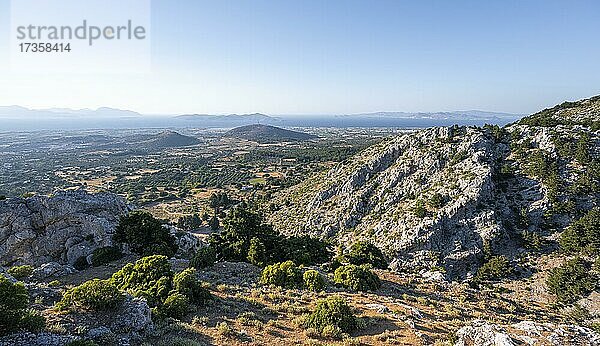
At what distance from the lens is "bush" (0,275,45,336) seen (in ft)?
37.1

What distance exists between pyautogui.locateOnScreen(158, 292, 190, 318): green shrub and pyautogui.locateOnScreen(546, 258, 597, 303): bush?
128 feet

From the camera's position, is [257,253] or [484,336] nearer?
[484,336]

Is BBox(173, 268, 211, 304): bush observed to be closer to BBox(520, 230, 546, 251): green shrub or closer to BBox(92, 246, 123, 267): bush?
BBox(92, 246, 123, 267): bush

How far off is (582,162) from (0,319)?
215 ft

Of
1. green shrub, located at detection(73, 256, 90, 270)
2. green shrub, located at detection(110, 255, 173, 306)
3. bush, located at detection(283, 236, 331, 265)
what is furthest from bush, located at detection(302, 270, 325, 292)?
green shrub, located at detection(73, 256, 90, 270)

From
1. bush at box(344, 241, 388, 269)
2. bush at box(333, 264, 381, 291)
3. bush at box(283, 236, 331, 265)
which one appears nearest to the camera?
bush at box(333, 264, 381, 291)

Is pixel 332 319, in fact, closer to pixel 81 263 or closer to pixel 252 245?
pixel 252 245

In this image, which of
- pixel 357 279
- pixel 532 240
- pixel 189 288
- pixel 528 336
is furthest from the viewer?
pixel 532 240

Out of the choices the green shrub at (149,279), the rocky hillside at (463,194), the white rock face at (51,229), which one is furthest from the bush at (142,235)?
the rocky hillside at (463,194)

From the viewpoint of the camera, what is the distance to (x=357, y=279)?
1043 inches

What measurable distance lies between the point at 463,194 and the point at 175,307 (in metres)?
47.3

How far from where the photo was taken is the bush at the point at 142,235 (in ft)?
111

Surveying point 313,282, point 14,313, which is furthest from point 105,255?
point 14,313

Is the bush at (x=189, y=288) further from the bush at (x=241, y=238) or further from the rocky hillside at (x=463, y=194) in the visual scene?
the rocky hillside at (x=463, y=194)
